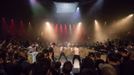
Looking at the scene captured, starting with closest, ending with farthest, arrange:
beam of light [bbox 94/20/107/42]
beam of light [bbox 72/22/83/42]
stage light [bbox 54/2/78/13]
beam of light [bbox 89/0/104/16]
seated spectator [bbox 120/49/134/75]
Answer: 1. seated spectator [bbox 120/49/134/75]
2. beam of light [bbox 89/0/104/16]
3. stage light [bbox 54/2/78/13]
4. beam of light [bbox 94/20/107/42]
5. beam of light [bbox 72/22/83/42]

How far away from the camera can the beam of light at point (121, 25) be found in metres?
24.2

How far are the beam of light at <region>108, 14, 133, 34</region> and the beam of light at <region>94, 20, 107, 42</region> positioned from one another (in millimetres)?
1360

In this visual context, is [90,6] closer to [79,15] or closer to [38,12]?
[79,15]

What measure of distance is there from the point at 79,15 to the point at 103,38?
4.05 m

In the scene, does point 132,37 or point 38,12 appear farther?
point 38,12

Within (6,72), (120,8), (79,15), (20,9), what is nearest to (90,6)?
→ (79,15)

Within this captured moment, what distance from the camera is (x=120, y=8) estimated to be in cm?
2341

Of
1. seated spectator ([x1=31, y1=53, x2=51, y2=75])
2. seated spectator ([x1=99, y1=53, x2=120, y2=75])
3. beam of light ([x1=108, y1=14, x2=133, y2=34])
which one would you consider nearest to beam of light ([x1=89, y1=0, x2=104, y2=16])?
beam of light ([x1=108, y1=14, x2=133, y2=34])

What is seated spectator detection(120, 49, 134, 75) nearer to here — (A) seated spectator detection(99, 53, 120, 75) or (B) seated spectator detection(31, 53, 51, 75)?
(A) seated spectator detection(99, 53, 120, 75)

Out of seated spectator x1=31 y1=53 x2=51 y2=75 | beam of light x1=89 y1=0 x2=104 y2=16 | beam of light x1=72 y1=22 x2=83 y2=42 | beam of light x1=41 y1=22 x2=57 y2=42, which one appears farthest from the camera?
beam of light x1=72 y1=22 x2=83 y2=42

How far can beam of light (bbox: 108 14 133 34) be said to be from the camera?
24219mm

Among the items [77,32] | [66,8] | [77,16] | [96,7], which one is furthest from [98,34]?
[66,8]

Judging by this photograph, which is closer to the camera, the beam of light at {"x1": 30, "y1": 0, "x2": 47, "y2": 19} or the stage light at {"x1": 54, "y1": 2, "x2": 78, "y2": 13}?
the beam of light at {"x1": 30, "y1": 0, "x2": 47, "y2": 19}

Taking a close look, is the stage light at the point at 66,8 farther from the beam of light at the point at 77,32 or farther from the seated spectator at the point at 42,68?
the seated spectator at the point at 42,68
